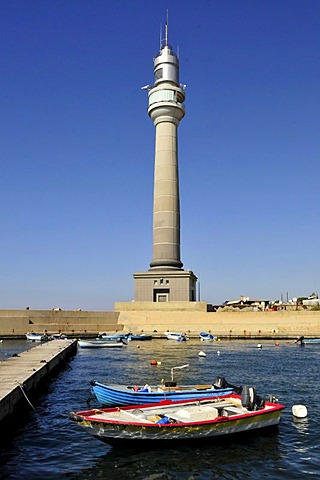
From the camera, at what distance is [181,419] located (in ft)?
58.3

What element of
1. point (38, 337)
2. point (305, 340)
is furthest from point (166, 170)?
point (305, 340)

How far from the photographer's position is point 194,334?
232ft

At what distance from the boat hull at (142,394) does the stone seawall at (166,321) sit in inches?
1919

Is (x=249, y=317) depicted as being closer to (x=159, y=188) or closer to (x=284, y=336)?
(x=284, y=336)

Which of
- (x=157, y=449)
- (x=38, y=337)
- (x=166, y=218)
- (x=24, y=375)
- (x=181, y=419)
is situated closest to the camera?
(x=157, y=449)

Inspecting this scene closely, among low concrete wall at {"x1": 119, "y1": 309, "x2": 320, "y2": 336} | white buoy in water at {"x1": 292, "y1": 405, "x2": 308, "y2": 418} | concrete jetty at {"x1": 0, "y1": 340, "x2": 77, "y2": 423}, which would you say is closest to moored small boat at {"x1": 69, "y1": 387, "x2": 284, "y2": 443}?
white buoy in water at {"x1": 292, "y1": 405, "x2": 308, "y2": 418}

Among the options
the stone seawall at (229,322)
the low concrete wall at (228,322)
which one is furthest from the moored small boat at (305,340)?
the low concrete wall at (228,322)

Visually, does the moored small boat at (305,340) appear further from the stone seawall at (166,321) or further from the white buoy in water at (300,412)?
the white buoy in water at (300,412)

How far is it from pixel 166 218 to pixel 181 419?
62.0 meters

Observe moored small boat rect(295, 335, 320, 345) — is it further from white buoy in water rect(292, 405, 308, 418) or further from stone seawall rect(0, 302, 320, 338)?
white buoy in water rect(292, 405, 308, 418)

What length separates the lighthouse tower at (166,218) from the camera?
79.2 metres

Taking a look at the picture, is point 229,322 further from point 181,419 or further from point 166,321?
point 181,419

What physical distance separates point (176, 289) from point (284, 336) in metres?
19.3

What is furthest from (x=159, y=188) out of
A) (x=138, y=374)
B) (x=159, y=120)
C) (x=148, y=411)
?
(x=148, y=411)
